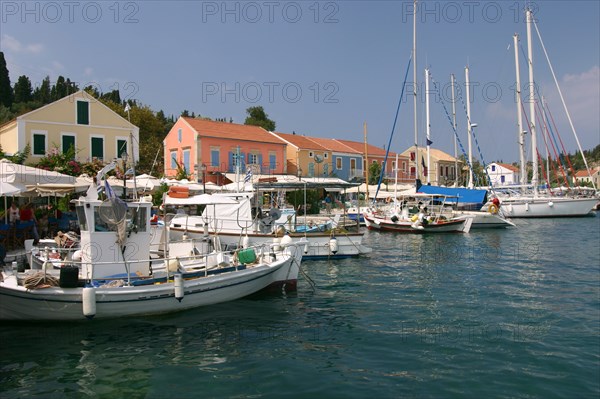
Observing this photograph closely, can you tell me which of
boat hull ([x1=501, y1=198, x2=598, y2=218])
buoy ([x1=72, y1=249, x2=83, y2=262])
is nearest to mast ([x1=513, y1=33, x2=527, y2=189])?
boat hull ([x1=501, y1=198, x2=598, y2=218])

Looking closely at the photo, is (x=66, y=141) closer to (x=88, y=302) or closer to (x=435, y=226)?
(x=88, y=302)

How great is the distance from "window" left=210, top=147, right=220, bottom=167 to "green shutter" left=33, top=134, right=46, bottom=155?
45.9 feet

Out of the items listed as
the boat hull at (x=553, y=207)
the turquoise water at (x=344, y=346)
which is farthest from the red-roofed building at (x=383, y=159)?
the turquoise water at (x=344, y=346)

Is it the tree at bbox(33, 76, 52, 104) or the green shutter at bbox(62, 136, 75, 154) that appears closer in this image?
the green shutter at bbox(62, 136, 75, 154)

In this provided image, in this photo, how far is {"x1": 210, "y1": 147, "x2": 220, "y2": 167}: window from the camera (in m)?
40.1

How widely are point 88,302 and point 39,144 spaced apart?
22.1 m

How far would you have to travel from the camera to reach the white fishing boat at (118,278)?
1038 centimetres

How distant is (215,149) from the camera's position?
40281 millimetres

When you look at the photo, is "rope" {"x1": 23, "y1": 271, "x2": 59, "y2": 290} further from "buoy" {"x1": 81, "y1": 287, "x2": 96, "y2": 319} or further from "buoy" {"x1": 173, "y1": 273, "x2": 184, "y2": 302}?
"buoy" {"x1": 173, "y1": 273, "x2": 184, "y2": 302}

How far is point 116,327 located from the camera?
35.6 feet

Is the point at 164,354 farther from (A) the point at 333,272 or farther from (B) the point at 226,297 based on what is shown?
(A) the point at 333,272

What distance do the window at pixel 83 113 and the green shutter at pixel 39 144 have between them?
253 centimetres

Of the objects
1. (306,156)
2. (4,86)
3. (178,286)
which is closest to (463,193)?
(306,156)

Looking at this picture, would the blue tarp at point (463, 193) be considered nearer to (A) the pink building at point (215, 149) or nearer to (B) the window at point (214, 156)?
(A) the pink building at point (215, 149)
